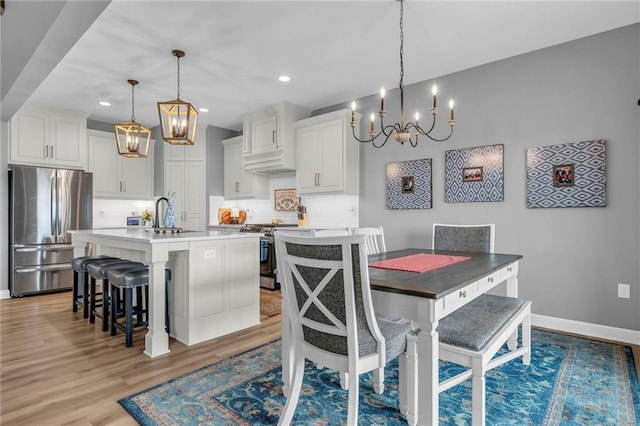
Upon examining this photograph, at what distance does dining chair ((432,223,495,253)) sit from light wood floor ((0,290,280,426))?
170 centimetres

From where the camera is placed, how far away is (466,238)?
3006mm

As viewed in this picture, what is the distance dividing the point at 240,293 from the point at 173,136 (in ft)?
4.94

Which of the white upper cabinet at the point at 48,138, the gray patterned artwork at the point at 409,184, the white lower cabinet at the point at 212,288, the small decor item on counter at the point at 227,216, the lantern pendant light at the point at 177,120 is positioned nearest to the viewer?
the white lower cabinet at the point at 212,288

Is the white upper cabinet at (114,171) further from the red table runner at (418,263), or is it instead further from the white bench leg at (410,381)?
the white bench leg at (410,381)

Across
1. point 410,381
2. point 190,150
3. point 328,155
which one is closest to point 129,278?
point 410,381

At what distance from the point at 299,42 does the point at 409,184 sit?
79.0 inches

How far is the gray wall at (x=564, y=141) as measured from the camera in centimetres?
285

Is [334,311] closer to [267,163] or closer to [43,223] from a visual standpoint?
[267,163]

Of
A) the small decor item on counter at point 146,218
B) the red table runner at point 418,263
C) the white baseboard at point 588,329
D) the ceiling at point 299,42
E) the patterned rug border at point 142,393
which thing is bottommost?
the patterned rug border at point 142,393

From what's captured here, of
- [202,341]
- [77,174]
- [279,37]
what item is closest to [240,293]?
[202,341]

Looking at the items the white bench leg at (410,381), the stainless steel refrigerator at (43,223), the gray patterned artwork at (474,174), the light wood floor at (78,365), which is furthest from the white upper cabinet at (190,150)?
the white bench leg at (410,381)

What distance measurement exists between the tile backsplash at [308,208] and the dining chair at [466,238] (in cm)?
165

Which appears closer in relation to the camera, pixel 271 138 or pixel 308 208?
pixel 271 138

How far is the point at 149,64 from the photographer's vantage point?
3510 mm
